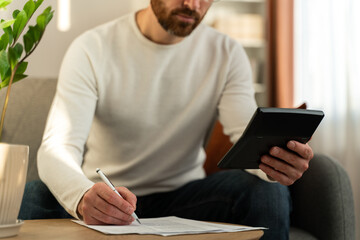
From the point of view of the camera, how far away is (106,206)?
2.97 feet

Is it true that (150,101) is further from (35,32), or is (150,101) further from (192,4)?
(35,32)

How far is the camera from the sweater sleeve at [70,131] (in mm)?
1059

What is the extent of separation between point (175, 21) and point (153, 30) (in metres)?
0.11

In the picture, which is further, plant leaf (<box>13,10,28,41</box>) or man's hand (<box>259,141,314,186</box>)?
man's hand (<box>259,141,314,186</box>)

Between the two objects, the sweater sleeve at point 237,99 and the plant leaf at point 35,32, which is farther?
the sweater sleeve at point 237,99

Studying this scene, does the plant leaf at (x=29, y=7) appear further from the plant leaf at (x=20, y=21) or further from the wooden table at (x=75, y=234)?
the wooden table at (x=75, y=234)

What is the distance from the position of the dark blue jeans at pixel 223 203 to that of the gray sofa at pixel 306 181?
0.48 feet

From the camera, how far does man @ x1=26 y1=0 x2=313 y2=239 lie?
1340mm

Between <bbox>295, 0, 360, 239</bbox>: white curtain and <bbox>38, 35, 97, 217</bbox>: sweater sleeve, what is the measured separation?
5.41 feet

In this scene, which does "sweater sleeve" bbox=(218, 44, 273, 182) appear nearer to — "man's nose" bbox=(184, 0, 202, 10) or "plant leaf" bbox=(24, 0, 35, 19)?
"man's nose" bbox=(184, 0, 202, 10)

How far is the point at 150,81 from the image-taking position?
5.04 feet

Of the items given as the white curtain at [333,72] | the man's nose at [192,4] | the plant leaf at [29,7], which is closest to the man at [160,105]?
the man's nose at [192,4]

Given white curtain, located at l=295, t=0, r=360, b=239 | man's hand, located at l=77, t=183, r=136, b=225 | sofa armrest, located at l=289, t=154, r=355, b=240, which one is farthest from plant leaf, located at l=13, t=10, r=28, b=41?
white curtain, located at l=295, t=0, r=360, b=239

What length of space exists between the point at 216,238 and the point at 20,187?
338 millimetres
